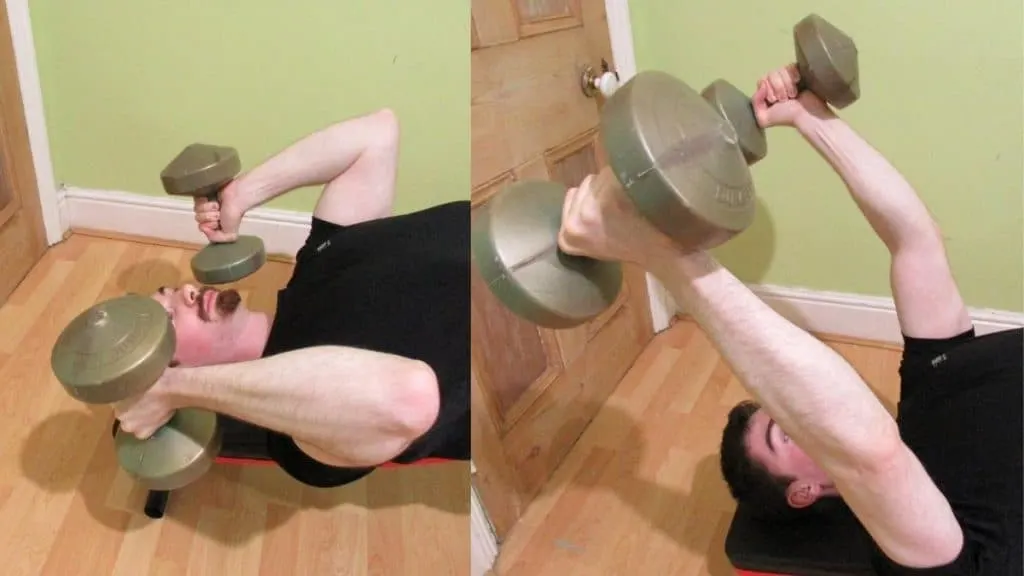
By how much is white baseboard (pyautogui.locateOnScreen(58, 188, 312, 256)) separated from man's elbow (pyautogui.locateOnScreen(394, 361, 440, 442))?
1.37ft

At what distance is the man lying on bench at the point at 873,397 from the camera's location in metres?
0.64

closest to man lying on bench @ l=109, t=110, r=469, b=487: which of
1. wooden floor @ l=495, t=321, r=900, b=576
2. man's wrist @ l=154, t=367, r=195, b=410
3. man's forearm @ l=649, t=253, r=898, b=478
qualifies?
man's wrist @ l=154, t=367, r=195, b=410

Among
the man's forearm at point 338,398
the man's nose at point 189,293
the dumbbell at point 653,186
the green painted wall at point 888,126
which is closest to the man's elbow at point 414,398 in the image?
the man's forearm at point 338,398

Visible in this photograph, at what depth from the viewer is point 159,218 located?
3.34ft

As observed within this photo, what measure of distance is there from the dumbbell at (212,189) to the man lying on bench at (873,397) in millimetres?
491

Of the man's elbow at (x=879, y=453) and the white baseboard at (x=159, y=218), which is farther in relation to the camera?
the white baseboard at (x=159, y=218)

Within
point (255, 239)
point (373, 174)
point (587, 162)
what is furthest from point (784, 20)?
point (255, 239)

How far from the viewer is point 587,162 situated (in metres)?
1.08

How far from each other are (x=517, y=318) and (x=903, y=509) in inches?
21.5

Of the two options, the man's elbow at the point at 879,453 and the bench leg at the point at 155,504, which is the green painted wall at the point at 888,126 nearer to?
the man's elbow at the point at 879,453

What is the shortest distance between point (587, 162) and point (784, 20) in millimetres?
372

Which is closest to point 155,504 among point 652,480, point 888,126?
point 652,480

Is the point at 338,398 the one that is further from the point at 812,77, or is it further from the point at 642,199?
the point at 812,77

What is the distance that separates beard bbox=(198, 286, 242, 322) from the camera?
41.6 inches
